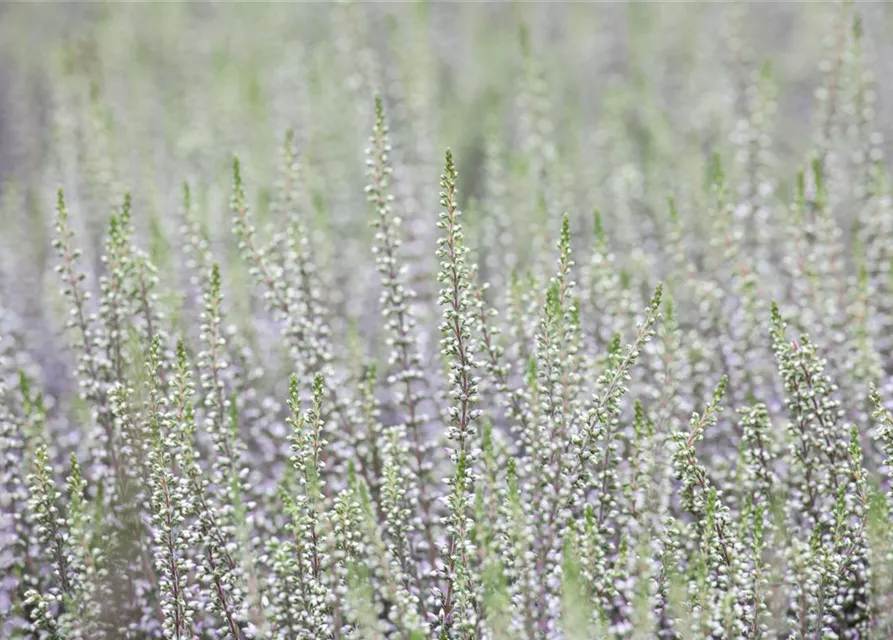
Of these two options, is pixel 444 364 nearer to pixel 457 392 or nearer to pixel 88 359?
pixel 457 392

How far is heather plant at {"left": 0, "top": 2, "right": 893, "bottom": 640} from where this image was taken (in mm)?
4836

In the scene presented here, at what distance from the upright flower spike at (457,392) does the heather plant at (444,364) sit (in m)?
0.03

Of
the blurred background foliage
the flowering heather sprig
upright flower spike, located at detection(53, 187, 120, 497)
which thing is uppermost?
the blurred background foliage

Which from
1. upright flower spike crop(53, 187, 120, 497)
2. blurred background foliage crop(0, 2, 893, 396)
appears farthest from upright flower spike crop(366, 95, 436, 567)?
upright flower spike crop(53, 187, 120, 497)

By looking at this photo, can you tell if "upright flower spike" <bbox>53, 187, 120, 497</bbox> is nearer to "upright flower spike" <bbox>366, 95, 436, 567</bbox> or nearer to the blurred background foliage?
the blurred background foliage

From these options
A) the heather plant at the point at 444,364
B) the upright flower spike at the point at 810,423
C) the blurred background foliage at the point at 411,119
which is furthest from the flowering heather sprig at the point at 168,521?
the upright flower spike at the point at 810,423

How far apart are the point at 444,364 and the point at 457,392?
2.45 meters

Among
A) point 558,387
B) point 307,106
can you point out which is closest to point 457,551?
point 558,387

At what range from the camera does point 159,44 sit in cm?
1459

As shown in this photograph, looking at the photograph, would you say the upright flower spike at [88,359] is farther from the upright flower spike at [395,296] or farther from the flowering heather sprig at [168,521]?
the upright flower spike at [395,296]

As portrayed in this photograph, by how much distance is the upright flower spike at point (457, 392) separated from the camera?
4695mm

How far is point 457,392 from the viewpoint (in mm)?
5043

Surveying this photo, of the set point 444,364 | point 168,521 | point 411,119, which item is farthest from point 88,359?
point 411,119

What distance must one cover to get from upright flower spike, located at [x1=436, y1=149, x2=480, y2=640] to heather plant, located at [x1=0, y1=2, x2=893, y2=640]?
0.03 meters
